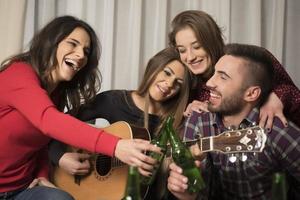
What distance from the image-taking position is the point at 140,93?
179 cm

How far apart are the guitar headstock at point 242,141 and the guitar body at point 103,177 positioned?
40 centimetres

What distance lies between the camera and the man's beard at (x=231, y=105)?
1.34 metres

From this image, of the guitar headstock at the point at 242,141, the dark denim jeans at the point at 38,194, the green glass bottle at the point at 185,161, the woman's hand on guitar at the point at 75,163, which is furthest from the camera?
the woman's hand on guitar at the point at 75,163

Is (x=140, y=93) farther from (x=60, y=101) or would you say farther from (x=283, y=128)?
(x=283, y=128)

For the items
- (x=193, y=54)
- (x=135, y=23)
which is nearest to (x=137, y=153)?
(x=193, y=54)

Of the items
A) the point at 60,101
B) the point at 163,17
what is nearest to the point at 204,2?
the point at 163,17

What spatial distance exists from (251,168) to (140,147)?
0.40 metres

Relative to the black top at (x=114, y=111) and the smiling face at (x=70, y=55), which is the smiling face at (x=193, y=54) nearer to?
the black top at (x=114, y=111)

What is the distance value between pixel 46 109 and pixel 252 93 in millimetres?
683

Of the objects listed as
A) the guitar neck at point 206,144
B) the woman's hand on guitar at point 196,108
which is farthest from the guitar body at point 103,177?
the guitar neck at point 206,144

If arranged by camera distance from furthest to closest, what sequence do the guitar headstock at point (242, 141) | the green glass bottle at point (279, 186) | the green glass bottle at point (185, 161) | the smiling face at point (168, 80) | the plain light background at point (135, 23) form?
the plain light background at point (135, 23), the smiling face at point (168, 80), the green glass bottle at point (185, 161), the guitar headstock at point (242, 141), the green glass bottle at point (279, 186)

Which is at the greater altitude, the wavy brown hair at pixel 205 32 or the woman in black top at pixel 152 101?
the wavy brown hair at pixel 205 32

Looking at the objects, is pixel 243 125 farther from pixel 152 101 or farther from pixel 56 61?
pixel 56 61

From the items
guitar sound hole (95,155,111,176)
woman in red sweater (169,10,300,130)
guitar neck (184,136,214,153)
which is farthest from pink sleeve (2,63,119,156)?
woman in red sweater (169,10,300,130)
